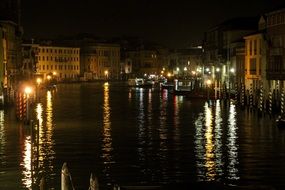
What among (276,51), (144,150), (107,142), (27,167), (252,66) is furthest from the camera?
(252,66)

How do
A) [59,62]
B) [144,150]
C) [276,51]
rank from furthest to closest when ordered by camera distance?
1. [59,62]
2. [276,51]
3. [144,150]

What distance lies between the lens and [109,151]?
87.8ft

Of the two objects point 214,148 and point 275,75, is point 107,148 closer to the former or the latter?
point 214,148

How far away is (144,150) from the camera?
89.2 ft

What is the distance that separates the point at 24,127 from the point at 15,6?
188 feet

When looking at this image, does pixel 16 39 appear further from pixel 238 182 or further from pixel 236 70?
pixel 238 182

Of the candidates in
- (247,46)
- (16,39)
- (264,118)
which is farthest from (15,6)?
(264,118)

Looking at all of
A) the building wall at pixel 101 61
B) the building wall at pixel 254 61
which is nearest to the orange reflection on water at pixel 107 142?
the building wall at pixel 254 61

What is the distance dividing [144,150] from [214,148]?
115 inches

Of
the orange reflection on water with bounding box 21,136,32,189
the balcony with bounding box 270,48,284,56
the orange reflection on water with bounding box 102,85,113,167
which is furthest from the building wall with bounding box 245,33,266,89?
the orange reflection on water with bounding box 21,136,32,189

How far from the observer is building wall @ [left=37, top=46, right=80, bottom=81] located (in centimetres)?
14875

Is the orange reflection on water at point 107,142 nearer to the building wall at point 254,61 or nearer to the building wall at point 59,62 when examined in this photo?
the building wall at point 254,61

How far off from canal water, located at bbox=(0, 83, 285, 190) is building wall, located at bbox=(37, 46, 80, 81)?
4072 inches

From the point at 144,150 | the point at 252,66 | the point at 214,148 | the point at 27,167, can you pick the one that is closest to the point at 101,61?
the point at 252,66
